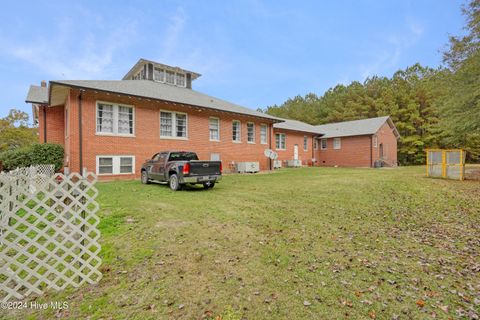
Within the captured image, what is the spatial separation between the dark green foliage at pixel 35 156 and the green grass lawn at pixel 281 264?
10.1 metres

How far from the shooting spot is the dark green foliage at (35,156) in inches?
515

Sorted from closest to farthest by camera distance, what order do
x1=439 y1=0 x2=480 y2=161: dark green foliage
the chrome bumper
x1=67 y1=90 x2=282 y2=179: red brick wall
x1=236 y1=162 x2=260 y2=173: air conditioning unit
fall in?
the chrome bumper
x1=439 y1=0 x2=480 y2=161: dark green foliage
x1=67 y1=90 x2=282 y2=179: red brick wall
x1=236 y1=162 x2=260 y2=173: air conditioning unit

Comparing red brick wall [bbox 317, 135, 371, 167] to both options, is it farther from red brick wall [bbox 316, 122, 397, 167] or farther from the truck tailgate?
the truck tailgate

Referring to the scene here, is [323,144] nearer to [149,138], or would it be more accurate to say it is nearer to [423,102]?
[423,102]

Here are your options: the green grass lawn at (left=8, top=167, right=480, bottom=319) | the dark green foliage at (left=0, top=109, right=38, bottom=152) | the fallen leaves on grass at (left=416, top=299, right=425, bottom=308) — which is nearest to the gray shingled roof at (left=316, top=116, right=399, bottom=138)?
the green grass lawn at (left=8, top=167, right=480, bottom=319)

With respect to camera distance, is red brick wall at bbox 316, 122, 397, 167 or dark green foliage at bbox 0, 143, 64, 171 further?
red brick wall at bbox 316, 122, 397, 167

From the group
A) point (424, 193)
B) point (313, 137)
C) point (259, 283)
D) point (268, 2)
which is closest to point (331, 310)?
point (259, 283)

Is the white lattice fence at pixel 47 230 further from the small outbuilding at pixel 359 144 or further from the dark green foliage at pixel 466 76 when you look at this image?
the small outbuilding at pixel 359 144

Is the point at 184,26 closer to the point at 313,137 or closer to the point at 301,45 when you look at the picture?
the point at 301,45

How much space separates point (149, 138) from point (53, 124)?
25.7ft

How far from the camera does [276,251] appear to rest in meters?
4.07

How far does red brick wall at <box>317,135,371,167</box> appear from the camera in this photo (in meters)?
27.3

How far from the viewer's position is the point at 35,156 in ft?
43.1

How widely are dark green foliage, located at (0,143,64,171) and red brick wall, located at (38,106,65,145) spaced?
120 inches
